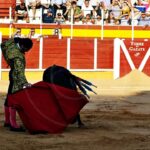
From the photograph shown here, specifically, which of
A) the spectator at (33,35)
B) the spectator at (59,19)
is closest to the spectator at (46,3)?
the spectator at (59,19)

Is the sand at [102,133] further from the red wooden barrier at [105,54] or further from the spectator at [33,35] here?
the spectator at [33,35]

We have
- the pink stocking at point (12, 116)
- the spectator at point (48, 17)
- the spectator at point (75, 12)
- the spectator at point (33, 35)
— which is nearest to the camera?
the pink stocking at point (12, 116)

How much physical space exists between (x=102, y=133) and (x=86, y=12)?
11802mm

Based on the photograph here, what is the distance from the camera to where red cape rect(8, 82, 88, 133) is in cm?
599

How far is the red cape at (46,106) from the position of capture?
5992 mm

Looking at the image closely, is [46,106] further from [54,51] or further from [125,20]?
[125,20]

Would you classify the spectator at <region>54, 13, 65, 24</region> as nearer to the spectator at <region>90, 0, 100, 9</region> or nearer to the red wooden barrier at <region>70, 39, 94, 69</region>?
the spectator at <region>90, 0, 100, 9</region>

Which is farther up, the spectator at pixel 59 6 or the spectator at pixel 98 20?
the spectator at pixel 59 6

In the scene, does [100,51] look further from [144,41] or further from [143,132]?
[143,132]

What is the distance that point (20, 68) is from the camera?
19.8 ft

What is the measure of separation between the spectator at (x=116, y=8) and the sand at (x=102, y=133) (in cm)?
790

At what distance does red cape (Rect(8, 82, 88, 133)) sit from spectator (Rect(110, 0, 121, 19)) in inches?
463

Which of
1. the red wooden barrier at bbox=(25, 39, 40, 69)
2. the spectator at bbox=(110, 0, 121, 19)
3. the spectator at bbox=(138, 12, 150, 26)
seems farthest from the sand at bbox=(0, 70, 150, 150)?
the spectator at bbox=(138, 12, 150, 26)

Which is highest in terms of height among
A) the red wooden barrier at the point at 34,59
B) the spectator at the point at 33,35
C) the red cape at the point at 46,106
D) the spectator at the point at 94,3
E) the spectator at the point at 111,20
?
the spectator at the point at 94,3
